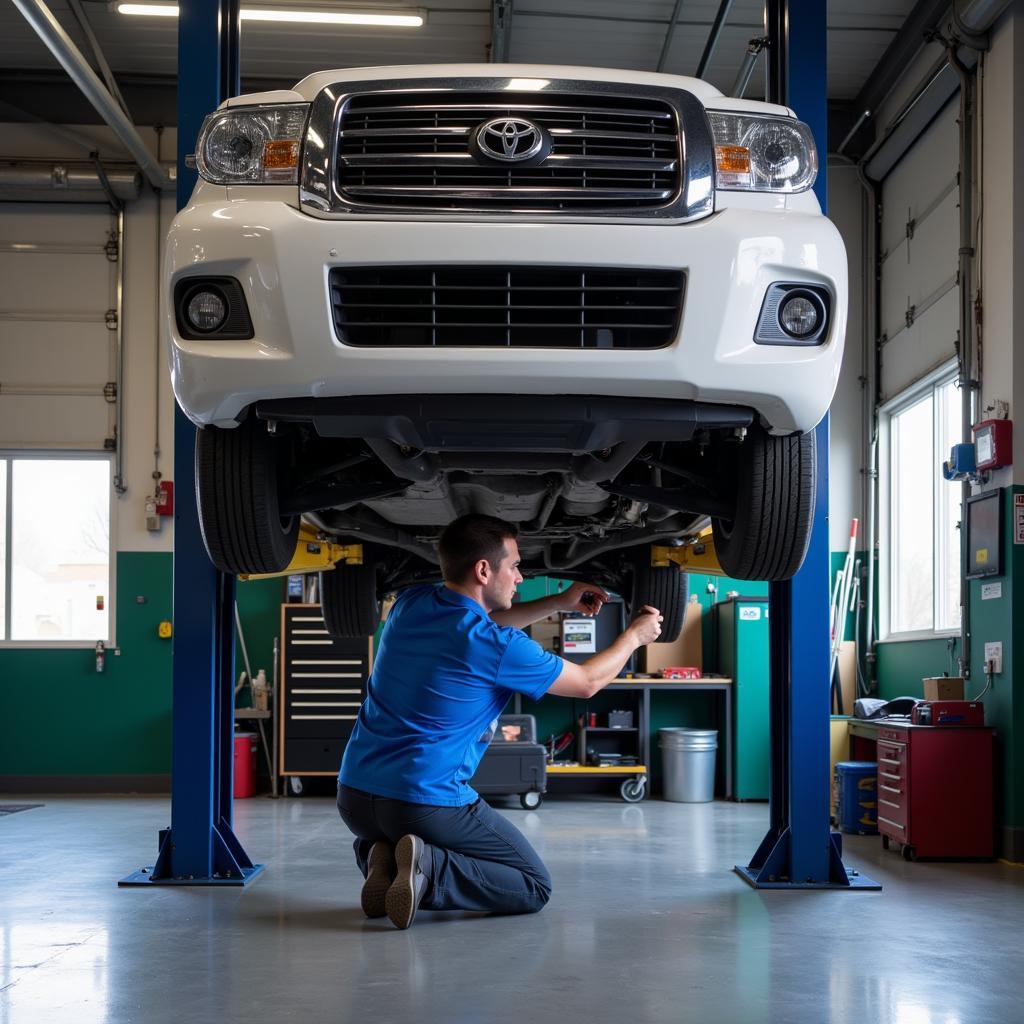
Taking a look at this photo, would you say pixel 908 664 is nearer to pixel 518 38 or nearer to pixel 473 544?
pixel 518 38

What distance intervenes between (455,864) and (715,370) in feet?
5.71

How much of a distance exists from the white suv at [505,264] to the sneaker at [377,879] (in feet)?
4.62

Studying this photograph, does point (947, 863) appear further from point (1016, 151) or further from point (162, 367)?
point (162, 367)

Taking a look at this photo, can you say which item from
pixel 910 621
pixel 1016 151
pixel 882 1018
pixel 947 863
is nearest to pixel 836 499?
pixel 910 621

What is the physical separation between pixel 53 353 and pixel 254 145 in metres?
7.77

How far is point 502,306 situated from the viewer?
2.38 meters

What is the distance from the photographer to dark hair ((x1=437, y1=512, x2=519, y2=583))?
3.41 m

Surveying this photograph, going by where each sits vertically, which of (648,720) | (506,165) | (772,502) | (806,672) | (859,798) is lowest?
(859,798)

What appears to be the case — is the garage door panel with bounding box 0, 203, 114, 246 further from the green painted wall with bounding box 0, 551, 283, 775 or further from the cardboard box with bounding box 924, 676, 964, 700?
the cardboard box with bounding box 924, 676, 964, 700

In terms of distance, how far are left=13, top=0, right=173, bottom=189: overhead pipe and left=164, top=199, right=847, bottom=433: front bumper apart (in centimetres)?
542

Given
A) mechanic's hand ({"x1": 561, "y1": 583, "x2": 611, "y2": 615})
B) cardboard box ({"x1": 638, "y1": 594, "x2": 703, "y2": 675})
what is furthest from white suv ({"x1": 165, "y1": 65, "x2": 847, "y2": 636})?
cardboard box ({"x1": 638, "y1": 594, "x2": 703, "y2": 675})

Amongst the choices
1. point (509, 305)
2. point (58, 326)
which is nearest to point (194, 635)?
point (509, 305)

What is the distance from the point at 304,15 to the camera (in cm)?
799

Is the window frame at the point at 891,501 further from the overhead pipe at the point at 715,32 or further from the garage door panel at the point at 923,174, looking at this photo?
the overhead pipe at the point at 715,32
